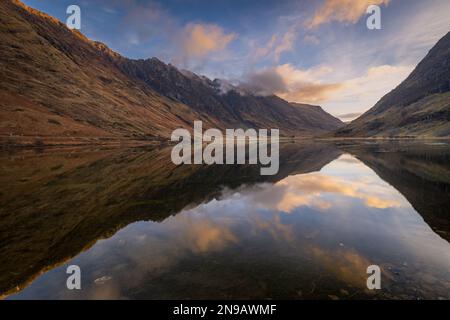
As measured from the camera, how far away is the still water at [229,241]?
10.6 m

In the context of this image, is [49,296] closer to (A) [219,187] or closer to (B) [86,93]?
(A) [219,187]

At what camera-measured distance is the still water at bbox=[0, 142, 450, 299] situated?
10562 millimetres

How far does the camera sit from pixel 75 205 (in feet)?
80.3

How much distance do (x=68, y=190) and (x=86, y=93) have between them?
641 feet

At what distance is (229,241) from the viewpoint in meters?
15.7

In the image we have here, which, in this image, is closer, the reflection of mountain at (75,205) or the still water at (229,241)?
the still water at (229,241)

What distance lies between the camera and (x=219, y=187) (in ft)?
110

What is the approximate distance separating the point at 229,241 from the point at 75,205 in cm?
1622

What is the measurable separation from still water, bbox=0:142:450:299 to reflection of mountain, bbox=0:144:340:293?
10cm

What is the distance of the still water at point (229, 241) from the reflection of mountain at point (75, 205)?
103mm

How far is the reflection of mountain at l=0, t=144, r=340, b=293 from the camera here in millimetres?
14320

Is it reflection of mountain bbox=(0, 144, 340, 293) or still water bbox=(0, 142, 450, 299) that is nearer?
still water bbox=(0, 142, 450, 299)

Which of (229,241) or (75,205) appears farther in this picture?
(75,205)

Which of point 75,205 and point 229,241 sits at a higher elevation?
point 75,205
